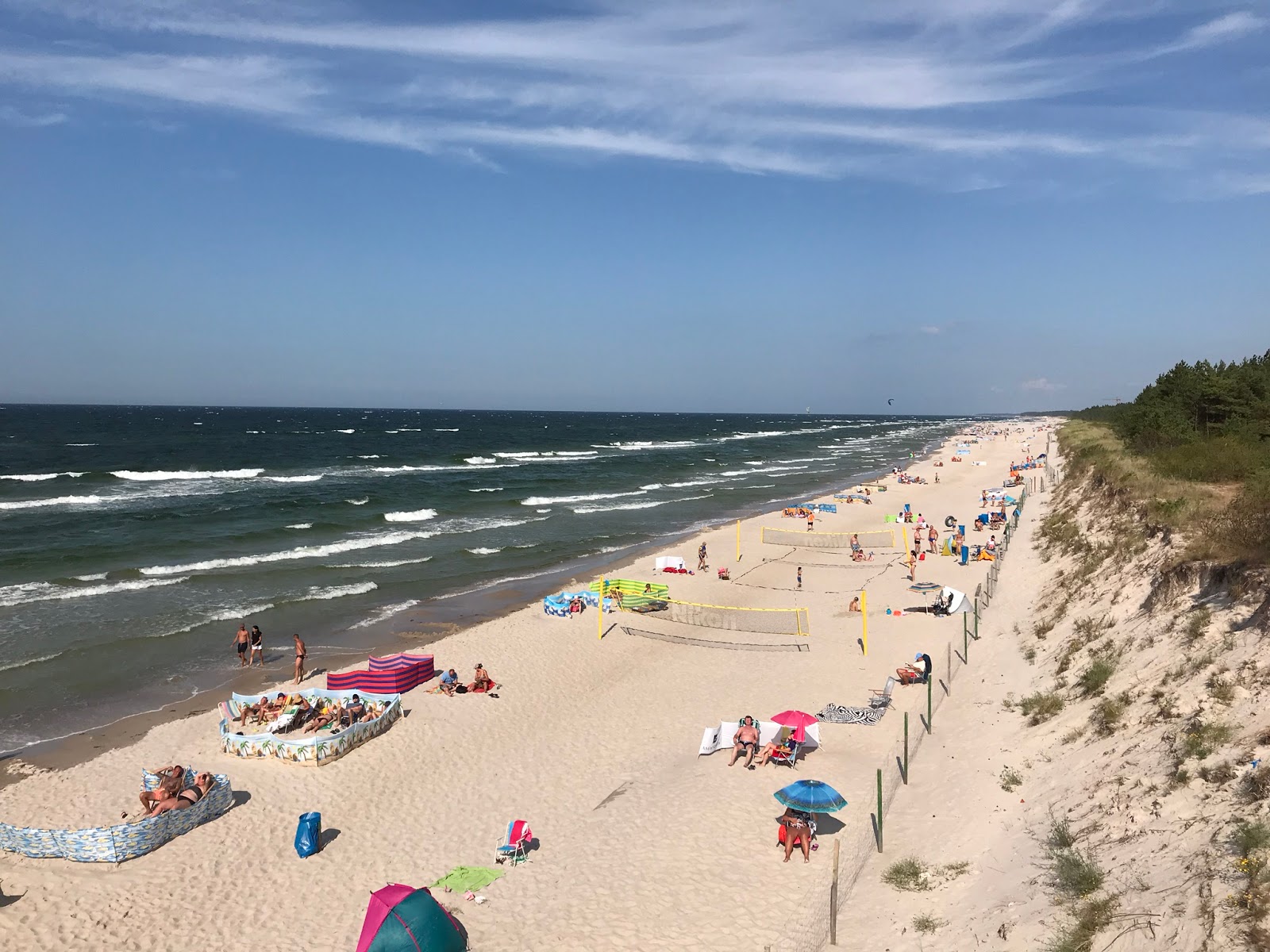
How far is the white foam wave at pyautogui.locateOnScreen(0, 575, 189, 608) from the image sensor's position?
24.7 metres

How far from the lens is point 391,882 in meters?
10.4

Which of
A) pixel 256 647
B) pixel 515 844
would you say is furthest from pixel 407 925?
pixel 256 647

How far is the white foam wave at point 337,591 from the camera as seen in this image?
25.4m

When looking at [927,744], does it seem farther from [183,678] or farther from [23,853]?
[183,678]

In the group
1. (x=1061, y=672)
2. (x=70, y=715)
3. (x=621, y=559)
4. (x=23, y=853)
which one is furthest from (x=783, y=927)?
(x=621, y=559)

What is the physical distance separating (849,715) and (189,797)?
11.1 metres

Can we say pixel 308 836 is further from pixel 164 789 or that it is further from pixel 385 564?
pixel 385 564

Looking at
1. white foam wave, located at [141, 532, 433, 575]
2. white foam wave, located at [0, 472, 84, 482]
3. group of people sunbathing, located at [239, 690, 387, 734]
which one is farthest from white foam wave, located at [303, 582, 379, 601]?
white foam wave, located at [0, 472, 84, 482]

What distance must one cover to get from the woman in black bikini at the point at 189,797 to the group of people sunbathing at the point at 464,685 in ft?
18.0

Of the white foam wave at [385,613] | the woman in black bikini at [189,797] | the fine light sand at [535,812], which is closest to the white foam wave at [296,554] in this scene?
the white foam wave at [385,613]

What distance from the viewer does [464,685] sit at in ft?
56.3

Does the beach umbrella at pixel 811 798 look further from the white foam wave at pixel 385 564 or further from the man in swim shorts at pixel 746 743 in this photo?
the white foam wave at pixel 385 564

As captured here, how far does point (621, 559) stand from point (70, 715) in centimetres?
1917

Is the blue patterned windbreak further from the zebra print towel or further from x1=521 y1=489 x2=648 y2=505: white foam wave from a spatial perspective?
x1=521 y1=489 x2=648 y2=505: white foam wave
